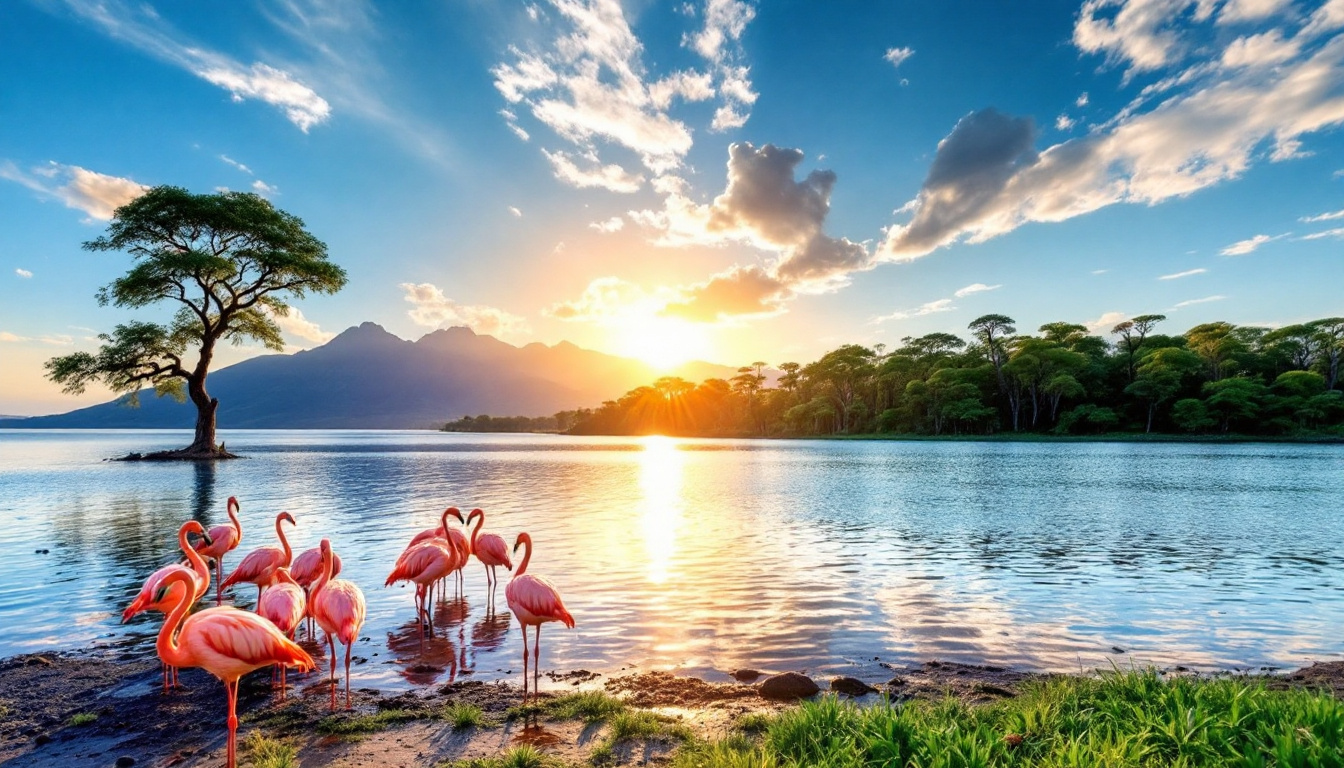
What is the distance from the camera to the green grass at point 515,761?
583cm

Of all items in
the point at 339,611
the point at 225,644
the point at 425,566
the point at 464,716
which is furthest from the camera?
the point at 425,566

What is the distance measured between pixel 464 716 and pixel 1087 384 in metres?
125

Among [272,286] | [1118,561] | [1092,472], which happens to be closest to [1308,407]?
[1092,472]

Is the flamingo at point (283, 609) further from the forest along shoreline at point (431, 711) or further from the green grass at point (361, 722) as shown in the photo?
the green grass at point (361, 722)

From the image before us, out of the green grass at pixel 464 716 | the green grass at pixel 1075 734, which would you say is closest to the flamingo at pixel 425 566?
the green grass at pixel 464 716

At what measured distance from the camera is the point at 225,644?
21.5 feet

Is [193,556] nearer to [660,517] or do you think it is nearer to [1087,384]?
[660,517]

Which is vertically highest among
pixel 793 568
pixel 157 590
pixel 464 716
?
pixel 157 590

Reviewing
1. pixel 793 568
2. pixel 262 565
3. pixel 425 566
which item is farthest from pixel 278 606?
pixel 793 568

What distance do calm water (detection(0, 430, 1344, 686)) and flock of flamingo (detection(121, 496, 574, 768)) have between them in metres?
1.21

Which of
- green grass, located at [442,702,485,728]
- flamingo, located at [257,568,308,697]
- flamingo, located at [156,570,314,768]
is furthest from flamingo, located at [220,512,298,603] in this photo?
green grass, located at [442,702,485,728]

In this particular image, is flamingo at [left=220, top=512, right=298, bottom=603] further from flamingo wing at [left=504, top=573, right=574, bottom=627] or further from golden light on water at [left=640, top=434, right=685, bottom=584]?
golden light on water at [left=640, top=434, right=685, bottom=584]

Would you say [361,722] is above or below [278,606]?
below

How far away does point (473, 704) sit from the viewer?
771 cm
